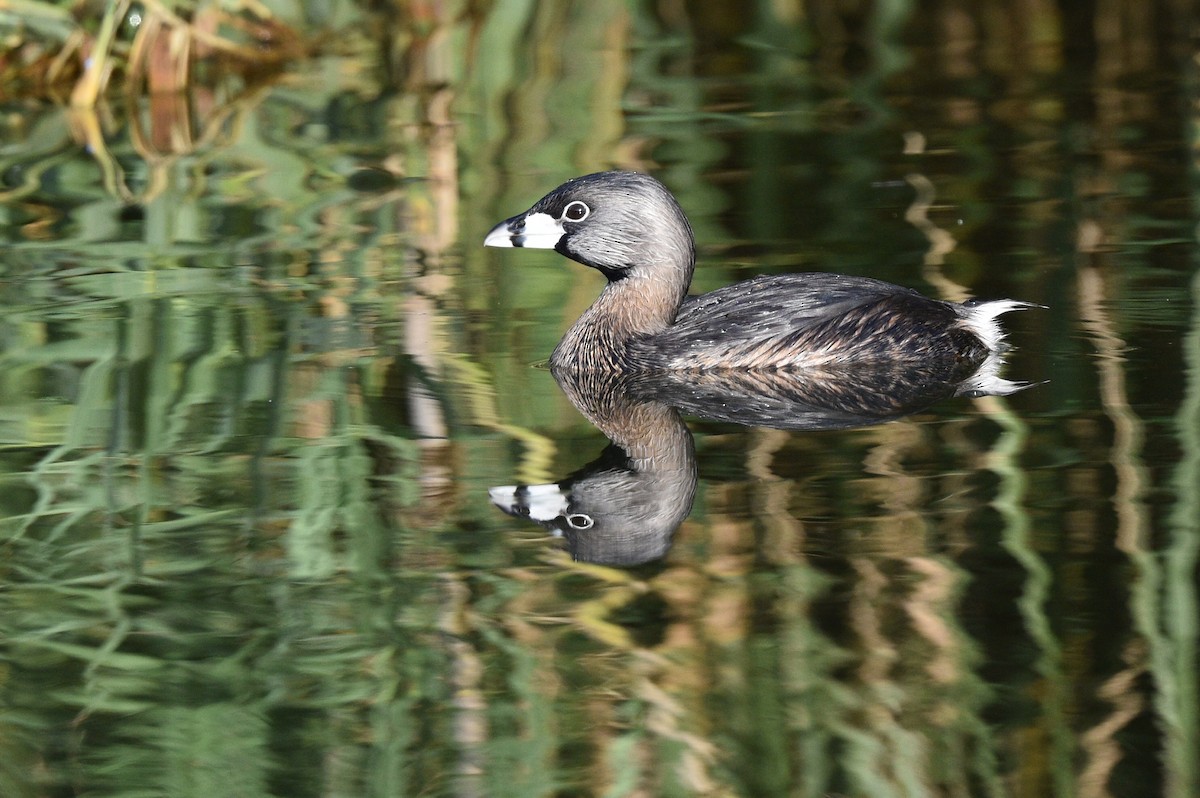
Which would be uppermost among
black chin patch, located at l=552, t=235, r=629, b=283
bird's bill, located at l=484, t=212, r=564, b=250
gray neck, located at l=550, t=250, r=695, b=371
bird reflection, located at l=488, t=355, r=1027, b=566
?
bird's bill, located at l=484, t=212, r=564, b=250

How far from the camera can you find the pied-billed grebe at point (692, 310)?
20.2 feet

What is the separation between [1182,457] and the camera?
5.06m

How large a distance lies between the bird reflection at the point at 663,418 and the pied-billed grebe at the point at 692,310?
0.20 feet

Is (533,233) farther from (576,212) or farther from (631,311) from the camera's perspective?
(631,311)

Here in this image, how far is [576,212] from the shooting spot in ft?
21.8

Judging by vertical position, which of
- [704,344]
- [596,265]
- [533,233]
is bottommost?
[704,344]

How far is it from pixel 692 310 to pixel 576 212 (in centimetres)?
53

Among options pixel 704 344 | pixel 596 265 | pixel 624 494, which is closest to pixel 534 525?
pixel 624 494

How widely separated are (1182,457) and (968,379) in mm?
1043

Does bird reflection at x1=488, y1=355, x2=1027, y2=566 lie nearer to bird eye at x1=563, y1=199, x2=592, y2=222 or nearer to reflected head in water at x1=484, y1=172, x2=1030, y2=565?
reflected head in water at x1=484, y1=172, x2=1030, y2=565

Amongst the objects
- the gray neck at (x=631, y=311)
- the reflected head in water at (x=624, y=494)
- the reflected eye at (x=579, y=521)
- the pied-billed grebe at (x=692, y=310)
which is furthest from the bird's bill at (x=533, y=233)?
the reflected eye at (x=579, y=521)

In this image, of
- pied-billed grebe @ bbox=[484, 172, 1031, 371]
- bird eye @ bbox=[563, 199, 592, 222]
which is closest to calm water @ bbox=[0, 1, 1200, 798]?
pied-billed grebe @ bbox=[484, 172, 1031, 371]

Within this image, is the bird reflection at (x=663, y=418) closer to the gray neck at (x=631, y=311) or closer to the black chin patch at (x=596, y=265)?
the gray neck at (x=631, y=311)

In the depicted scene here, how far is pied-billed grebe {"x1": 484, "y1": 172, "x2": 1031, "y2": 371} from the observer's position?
6.17 meters
